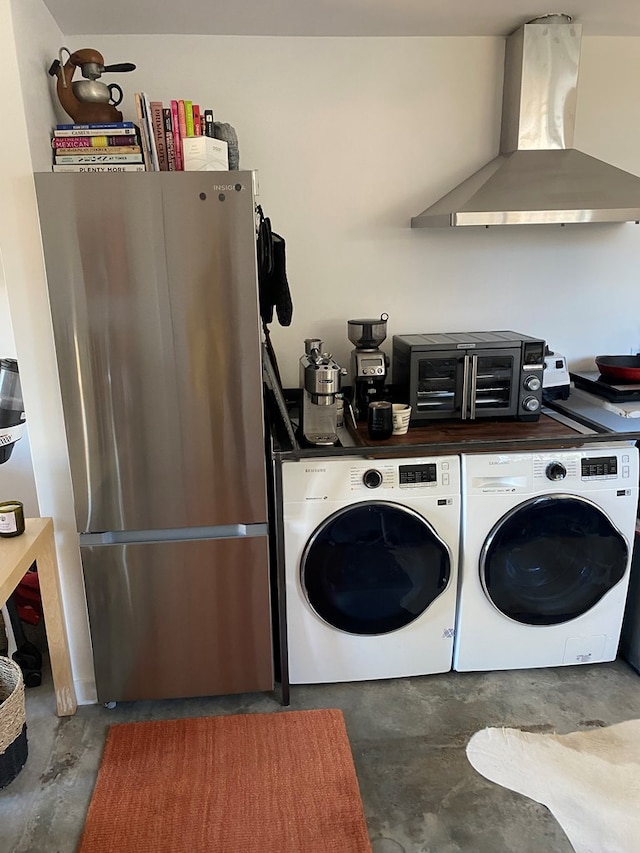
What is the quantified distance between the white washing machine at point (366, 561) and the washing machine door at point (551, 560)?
0.56ft

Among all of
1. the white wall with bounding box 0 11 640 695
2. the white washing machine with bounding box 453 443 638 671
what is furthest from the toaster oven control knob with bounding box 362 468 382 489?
the white wall with bounding box 0 11 640 695

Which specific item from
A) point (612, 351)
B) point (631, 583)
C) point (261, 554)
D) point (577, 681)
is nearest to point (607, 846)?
point (577, 681)

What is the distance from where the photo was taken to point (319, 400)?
2107mm

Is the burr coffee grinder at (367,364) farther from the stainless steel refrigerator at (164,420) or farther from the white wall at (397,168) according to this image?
the stainless steel refrigerator at (164,420)

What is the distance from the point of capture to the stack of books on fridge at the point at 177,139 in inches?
72.6

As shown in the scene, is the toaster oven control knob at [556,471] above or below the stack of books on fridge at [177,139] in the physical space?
below

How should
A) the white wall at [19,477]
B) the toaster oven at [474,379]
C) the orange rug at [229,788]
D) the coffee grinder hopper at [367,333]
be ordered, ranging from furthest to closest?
the white wall at [19,477]
the coffee grinder hopper at [367,333]
the toaster oven at [474,379]
the orange rug at [229,788]

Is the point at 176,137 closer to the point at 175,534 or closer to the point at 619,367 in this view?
the point at 175,534

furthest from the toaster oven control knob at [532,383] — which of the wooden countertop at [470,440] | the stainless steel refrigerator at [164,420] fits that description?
the stainless steel refrigerator at [164,420]

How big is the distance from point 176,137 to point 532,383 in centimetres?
150

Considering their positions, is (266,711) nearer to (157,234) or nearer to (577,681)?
(577,681)

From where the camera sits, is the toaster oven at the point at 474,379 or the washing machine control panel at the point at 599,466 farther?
the toaster oven at the point at 474,379

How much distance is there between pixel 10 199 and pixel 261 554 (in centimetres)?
135

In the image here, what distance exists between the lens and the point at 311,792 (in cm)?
186
